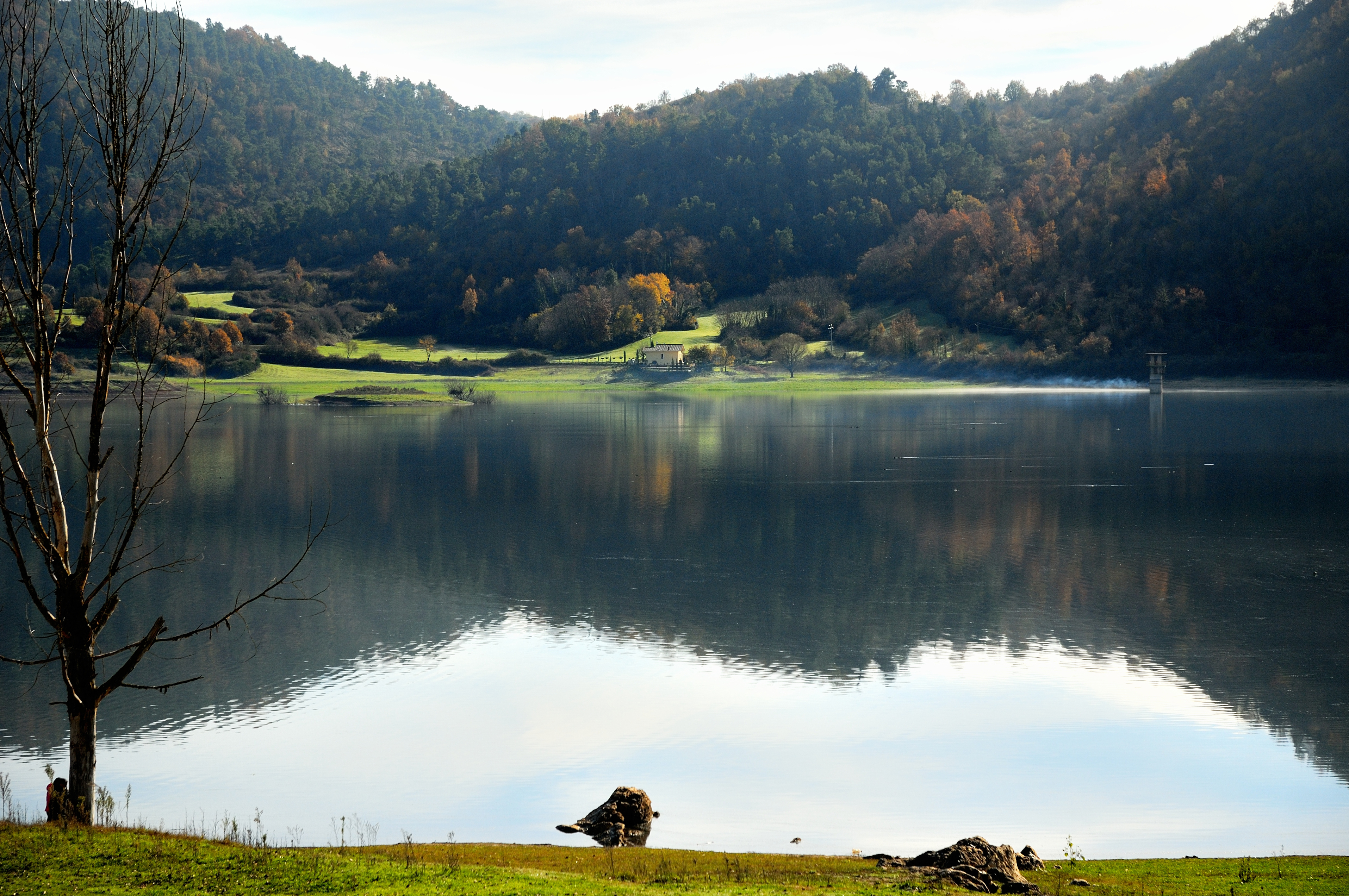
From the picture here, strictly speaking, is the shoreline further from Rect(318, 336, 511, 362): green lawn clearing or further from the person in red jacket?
the person in red jacket

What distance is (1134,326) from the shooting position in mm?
117688

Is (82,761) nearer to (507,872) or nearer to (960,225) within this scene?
(507,872)

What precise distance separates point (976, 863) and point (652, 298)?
142 m

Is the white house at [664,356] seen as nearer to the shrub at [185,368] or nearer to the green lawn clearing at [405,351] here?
the green lawn clearing at [405,351]

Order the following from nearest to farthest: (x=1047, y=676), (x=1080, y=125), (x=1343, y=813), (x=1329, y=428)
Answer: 1. (x=1343, y=813)
2. (x=1047, y=676)
3. (x=1329, y=428)
4. (x=1080, y=125)

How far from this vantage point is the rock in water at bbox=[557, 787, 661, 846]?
1056 cm

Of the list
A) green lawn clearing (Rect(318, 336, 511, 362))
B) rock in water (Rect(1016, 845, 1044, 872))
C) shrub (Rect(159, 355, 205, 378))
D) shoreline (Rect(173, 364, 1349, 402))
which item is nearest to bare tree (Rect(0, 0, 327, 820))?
rock in water (Rect(1016, 845, 1044, 872))

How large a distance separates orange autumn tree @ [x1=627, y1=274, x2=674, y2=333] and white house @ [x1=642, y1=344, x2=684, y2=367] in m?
17.9

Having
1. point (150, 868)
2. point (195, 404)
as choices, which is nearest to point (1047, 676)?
point (150, 868)

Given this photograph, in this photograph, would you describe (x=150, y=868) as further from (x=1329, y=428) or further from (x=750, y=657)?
(x=1329, y=428)

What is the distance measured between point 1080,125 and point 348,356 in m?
118

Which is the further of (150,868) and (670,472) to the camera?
(670,472)

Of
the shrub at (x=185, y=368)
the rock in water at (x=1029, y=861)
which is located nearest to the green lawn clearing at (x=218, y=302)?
the shrub at (x=185, y=368)

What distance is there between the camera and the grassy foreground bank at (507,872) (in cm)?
738
